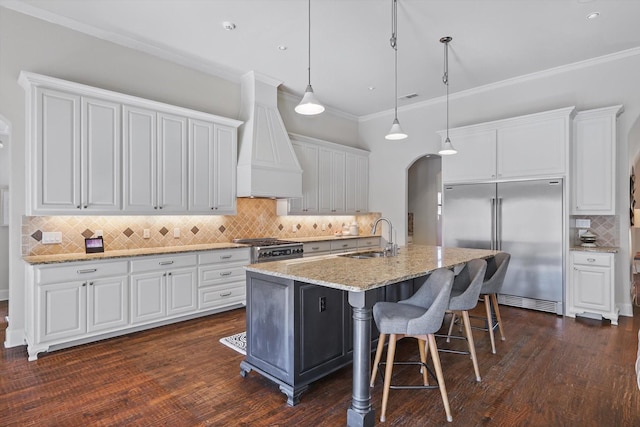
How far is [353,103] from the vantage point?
6434 mm

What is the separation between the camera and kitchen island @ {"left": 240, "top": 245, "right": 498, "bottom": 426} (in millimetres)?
2176

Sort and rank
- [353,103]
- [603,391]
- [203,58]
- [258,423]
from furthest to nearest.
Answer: [353,103] < [203,58] < [603,391] < [258,423]

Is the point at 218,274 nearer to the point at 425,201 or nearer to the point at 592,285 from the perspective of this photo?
the point at 592,285

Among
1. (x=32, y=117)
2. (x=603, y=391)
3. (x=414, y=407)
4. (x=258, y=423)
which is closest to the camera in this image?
(x=258, y=423)

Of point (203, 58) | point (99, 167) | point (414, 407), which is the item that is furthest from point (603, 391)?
point (203, 58)


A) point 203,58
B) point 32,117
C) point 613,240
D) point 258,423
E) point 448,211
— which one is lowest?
point 258,423

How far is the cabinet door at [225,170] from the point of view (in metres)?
4.75

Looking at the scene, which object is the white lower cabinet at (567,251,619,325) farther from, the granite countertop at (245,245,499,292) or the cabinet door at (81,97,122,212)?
the cabinet door at (81,97,122,212)

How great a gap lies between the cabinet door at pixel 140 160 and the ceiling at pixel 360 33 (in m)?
0.93

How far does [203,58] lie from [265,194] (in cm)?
193

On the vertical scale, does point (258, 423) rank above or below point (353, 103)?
below

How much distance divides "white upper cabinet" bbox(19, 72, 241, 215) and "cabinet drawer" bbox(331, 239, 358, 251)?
190cm

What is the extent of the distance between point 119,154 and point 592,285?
5.74 m

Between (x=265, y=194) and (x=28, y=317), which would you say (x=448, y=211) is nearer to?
(x=265, y=194)
